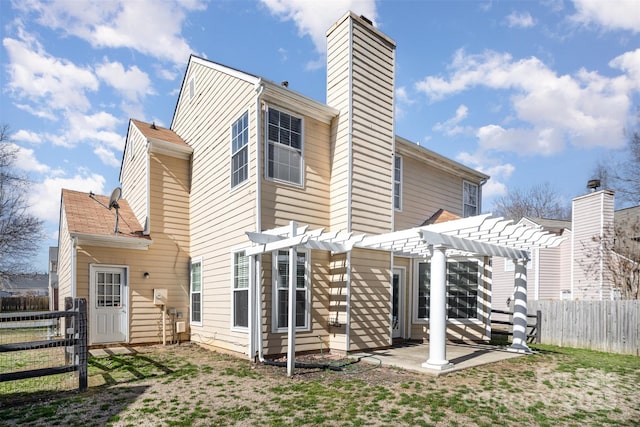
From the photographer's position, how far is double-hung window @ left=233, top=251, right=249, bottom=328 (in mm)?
8031

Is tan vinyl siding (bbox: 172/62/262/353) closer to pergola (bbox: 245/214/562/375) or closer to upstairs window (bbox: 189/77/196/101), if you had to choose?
upstairs window (bbox: 189/77/196/101)

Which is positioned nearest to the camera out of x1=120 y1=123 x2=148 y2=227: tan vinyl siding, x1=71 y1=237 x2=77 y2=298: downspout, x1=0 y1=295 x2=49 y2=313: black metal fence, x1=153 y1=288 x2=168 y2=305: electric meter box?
x1=71 y1=237 x2=77 y2=298: downspout

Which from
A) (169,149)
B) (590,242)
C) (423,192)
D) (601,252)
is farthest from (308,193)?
(590,242)

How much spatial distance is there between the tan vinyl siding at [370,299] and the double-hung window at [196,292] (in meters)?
4.16

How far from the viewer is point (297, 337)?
25.8 ft

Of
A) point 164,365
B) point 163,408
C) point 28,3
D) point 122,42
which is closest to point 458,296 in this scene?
point 164,365

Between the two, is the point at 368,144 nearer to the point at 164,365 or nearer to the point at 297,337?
the point at 297,337

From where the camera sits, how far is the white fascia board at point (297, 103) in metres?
8.04

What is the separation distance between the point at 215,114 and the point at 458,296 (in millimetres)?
8168

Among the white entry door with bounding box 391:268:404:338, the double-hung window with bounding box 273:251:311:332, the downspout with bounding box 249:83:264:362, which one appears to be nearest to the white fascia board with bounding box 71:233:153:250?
the downspout with bounding box 249:83:264:362

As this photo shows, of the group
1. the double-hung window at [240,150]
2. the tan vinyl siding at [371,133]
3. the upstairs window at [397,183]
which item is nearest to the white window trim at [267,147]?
the double-hung window at [240,150]

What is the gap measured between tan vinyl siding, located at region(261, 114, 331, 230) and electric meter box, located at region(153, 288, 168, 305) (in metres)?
4.14

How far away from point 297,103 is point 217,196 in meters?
3.03

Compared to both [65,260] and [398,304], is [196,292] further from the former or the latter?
[398,304]
